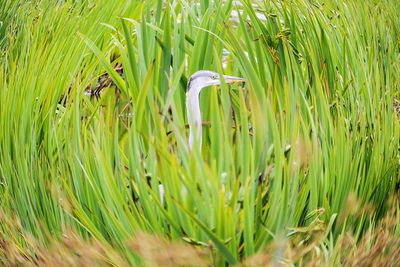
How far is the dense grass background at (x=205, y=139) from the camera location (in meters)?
2.35

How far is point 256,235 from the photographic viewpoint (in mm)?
2439

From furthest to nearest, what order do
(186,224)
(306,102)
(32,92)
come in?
(32,92) → (306,102) → (186,224)

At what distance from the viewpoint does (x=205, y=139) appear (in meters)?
2.64

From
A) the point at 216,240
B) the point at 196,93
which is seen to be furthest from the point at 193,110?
the point at 216,240

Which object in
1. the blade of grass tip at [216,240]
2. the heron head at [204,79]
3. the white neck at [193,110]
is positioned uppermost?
the heron head at [204,79]

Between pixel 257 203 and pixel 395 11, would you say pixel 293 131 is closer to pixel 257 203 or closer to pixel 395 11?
pixel 257 203

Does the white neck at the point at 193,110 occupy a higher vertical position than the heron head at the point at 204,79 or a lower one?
lower

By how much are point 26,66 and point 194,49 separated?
747 mm

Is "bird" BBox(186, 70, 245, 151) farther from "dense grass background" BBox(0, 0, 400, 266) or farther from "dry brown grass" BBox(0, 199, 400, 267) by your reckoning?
"dry brown grass" BBox(0, 199, 400, 267)

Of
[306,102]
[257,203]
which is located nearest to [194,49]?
[306,102]

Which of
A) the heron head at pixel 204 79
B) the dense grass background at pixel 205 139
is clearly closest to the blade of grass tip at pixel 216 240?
the dense grass background at pixel 205 139

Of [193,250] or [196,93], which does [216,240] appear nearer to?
[193,250]

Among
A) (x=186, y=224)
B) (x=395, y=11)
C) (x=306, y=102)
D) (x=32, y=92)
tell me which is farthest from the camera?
(x=395, y=11)

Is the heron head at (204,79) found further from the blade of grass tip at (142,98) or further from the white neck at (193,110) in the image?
the blade of grass tip at (142,98)
